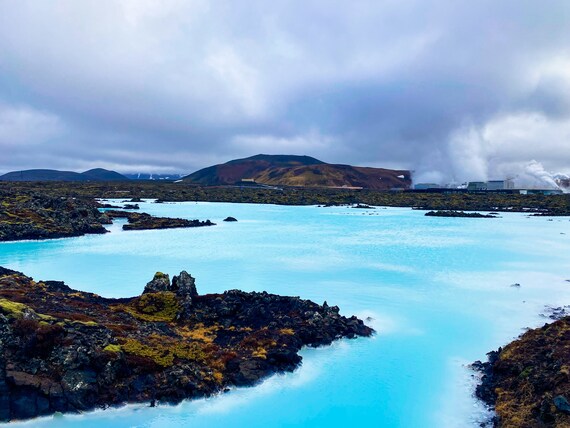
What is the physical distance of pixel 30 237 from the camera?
3578 cm

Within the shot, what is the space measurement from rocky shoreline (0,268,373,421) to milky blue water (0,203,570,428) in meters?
0.42

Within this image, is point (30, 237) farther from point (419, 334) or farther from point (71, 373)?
point (419, 334)

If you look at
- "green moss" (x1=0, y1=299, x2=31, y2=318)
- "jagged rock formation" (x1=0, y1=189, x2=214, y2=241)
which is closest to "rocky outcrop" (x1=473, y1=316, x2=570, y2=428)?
"green moss" (x1=0, y1=299, x2=31, y2=318)

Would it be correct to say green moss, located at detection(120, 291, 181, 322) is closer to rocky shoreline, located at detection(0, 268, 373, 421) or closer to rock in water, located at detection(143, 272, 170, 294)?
rocky shoreline, located at detection(0, 268, 373, 421)

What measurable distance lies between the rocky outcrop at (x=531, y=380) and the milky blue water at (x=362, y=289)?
0.55m

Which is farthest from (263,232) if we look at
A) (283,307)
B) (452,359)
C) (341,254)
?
(452,359)

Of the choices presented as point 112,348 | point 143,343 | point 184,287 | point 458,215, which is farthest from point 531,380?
point 458,215

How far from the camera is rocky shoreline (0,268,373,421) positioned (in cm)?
926

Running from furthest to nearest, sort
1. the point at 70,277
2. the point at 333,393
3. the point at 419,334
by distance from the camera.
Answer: the point at 70,277, the point at 419,334, the point at 333,393

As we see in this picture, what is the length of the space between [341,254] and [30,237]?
2536 centimetres

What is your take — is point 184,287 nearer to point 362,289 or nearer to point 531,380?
point 362,289

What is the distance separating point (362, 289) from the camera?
2050cm

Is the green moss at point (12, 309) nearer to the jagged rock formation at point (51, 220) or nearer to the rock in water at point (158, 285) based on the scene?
the rock in water at point (158, 285)

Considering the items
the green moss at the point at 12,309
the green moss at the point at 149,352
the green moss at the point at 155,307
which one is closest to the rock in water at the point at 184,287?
the green moss at the point at 155,307
